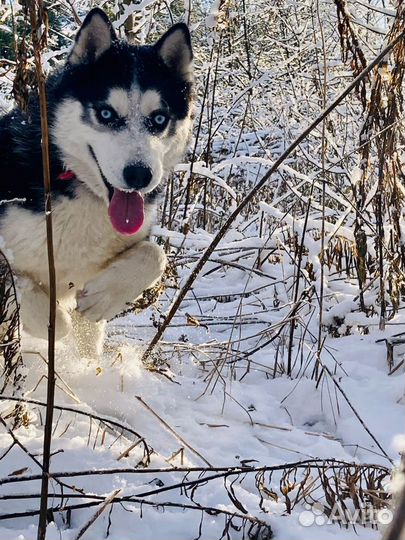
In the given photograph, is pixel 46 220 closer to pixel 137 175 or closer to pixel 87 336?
pixel 137 175

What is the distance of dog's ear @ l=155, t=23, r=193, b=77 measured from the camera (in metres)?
3.12

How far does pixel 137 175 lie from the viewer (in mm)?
2578

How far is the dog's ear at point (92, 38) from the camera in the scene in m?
2.86

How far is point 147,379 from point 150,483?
1.10 meters

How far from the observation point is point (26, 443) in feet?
6.53

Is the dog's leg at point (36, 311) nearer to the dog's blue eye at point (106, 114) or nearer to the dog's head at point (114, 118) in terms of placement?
the dog's head at point (114, 118)

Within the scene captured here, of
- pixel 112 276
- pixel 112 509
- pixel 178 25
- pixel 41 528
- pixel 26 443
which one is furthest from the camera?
pixel 178 25

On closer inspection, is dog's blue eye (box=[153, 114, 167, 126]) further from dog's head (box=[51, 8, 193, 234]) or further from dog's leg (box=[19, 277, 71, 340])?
dog's leg (box=[19, 277, 71, 340])

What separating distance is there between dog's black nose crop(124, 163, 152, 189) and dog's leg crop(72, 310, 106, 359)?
88 centimetres

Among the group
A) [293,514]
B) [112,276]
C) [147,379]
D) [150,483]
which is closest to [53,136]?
[112,276]

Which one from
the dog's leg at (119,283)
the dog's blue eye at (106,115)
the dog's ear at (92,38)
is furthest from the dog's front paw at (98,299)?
the dog's ear at (92,38)

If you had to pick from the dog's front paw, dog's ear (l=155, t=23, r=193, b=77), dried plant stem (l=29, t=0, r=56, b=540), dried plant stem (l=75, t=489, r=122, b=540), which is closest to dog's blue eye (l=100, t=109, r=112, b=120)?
dog's ear (l=155, t=23, r=193, b=77)

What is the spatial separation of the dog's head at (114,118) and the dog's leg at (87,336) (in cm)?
67

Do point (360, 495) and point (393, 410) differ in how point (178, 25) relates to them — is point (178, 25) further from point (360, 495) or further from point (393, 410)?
point (360, 495)
